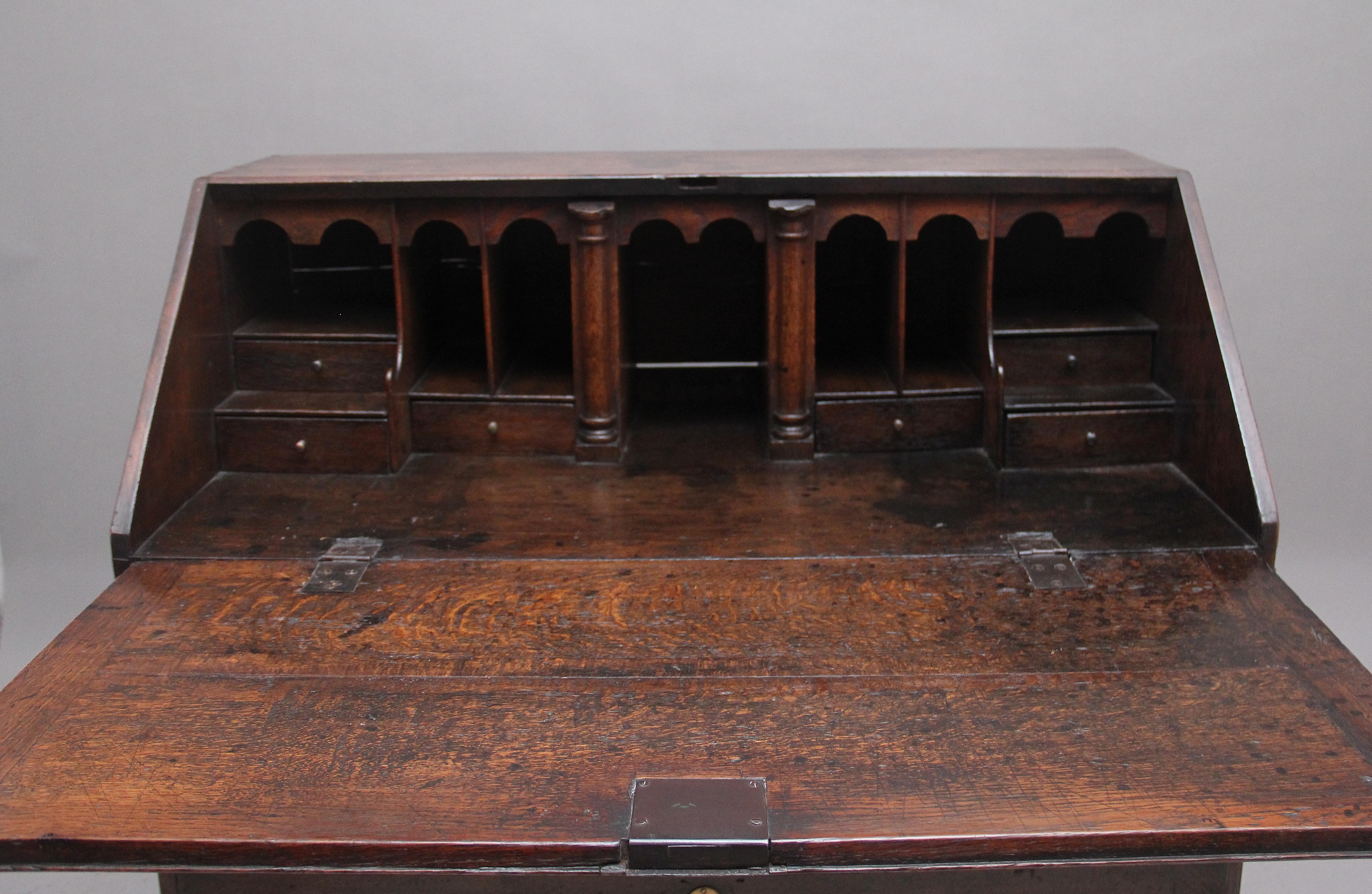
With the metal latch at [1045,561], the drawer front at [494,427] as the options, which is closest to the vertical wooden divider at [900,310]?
the metal latch at [1045,561]

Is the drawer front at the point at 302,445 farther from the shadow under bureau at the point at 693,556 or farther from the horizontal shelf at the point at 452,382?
the horizontal shelf at the point at 452,382

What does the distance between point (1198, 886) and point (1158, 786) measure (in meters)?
0.52

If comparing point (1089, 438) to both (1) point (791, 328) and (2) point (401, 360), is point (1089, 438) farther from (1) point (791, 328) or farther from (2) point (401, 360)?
(2) point (401, 360)

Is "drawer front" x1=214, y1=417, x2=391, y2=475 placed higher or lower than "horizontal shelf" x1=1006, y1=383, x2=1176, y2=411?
lower

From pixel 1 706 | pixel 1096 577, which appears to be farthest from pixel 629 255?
pixel 1 706

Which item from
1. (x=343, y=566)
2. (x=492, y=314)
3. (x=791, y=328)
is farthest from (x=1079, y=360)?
(x=343, y=566)

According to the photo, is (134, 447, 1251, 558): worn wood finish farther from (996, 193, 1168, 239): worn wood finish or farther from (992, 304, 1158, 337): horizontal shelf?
(996, 193, 1168, 239): worn wood finish

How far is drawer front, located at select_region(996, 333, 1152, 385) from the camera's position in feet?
9.53

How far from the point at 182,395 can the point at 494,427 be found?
0.61 meters

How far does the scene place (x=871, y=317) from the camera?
10.7 feet

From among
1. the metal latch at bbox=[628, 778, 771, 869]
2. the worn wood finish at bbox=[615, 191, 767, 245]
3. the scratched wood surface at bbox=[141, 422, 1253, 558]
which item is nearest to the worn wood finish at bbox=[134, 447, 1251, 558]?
the scratched wood surface at bbox=[141, 422, 1253, 558]

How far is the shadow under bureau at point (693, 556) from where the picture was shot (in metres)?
1.73

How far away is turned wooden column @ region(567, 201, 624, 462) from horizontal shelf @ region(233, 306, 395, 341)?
41 centimetres

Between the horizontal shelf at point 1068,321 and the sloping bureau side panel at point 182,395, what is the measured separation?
1587 millimetres
